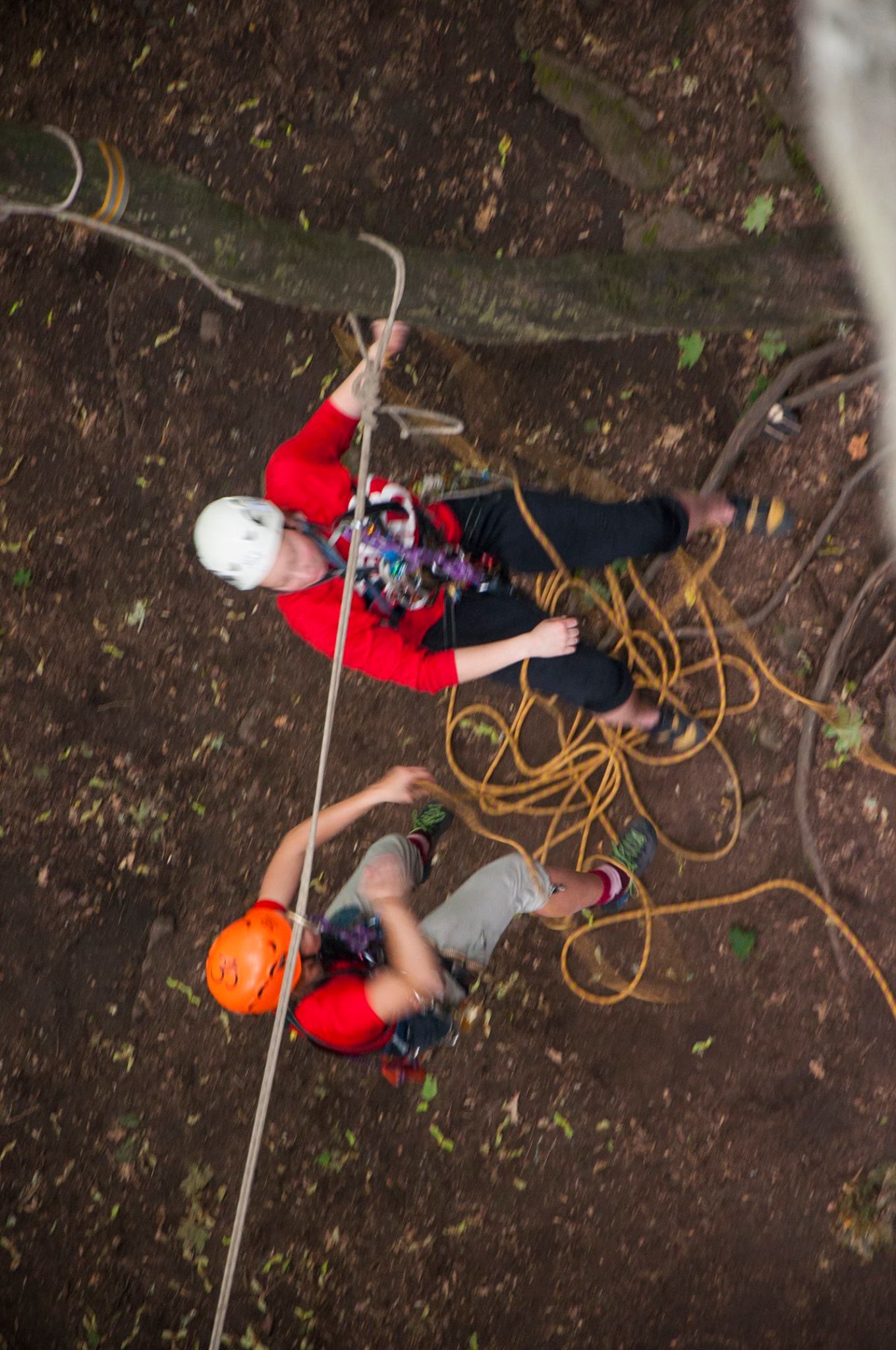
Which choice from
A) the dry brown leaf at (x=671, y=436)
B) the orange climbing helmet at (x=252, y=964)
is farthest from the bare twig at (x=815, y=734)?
the orange climbing helmet at (x=252, y=964)

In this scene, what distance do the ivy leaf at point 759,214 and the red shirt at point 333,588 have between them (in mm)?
1792

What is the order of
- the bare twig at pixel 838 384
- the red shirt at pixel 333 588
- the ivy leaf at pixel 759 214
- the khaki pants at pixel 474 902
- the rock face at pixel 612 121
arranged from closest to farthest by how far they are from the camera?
the red shirt at pixel 333 588
the khaki pants at pixel 474 902
the bare twig at pixel 838 384
the ivy leaf at pixel 759 214
the rock face at pixel 612 121

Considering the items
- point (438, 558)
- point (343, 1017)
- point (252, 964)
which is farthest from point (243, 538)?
point (343, 1017)

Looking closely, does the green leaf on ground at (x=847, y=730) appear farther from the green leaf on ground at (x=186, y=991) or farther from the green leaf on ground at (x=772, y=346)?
the green leaf on ground at (x=186, y=991)

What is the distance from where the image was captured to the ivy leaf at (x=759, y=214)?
338cm

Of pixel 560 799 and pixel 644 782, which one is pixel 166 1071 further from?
pixel 644 782

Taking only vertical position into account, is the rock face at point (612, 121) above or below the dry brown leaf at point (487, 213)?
above

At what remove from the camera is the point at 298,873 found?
2988 mm

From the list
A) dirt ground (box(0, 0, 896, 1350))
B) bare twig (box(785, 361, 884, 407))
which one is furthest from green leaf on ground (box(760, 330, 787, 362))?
bare twig (box(785, 361, 884, 407))

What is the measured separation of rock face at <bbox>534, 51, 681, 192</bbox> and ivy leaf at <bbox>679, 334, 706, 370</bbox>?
609 mm

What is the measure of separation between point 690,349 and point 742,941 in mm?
2359

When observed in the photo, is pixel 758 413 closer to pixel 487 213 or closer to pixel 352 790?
pixel 487 213

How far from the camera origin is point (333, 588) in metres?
2.87

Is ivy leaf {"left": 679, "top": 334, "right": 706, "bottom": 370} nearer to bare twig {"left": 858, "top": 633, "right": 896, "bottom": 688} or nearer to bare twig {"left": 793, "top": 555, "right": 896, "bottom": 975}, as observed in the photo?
bare twig {"left": 793, "top": 555, "right": 896, "bottom": 975}
